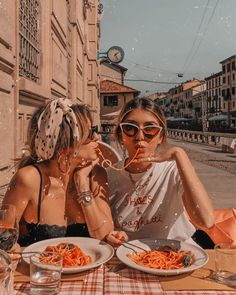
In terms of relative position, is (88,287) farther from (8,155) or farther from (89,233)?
(8,155)

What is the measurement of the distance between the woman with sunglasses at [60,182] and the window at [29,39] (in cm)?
364

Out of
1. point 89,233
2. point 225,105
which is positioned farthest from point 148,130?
point 225,105

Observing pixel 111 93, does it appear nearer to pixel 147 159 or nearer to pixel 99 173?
pixel 99 173

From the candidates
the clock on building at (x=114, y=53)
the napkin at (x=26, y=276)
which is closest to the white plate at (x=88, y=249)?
the napkin at (x=26, y=276)

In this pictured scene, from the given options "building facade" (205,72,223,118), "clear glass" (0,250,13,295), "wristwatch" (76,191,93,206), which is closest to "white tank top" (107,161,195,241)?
"wristwatch" (76,191,93,206)

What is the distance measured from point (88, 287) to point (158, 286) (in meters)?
0.26

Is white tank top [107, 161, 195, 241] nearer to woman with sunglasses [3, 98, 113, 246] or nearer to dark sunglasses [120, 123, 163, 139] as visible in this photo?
woman with sunglasses [3, 98, 113, 246]

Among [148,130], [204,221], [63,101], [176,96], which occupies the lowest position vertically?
[204,221]

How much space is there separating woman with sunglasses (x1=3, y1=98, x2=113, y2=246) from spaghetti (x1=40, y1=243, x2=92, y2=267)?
1.00 ft

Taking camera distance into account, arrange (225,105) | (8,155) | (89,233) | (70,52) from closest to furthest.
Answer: (89,233), (8,155), (70,52), (225,105)

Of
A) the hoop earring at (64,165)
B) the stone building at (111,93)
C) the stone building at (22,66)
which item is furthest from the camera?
the stone building at (111,93)

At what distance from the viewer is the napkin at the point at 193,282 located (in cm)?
127

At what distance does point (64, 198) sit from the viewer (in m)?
1.98

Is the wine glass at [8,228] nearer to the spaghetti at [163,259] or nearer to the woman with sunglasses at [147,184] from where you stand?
the spaghetti at [163,259]
